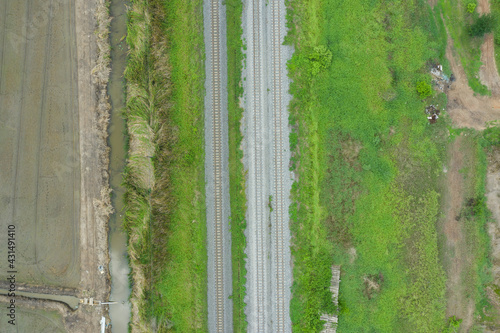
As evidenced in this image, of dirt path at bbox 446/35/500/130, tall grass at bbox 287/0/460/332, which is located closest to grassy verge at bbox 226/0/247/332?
tall grass at bbox 287/0/460/332

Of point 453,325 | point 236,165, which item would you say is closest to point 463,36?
point 236,165

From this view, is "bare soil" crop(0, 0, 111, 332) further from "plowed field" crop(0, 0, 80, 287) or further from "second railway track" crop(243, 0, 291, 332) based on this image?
"second railway track" crop(243, 0, 291, 332)

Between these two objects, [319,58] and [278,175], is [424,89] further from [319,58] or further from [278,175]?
[278,175]

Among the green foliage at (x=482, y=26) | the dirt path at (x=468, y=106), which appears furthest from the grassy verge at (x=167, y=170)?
the green foliage at (x=482, y=26)

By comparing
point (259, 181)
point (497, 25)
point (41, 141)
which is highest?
point (497, 25)

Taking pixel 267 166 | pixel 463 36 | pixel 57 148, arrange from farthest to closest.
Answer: pixel 57 148 → pixel 463 36 → pixel 267 166

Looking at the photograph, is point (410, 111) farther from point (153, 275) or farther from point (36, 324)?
point (36, 324)
